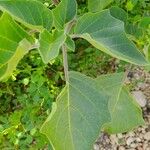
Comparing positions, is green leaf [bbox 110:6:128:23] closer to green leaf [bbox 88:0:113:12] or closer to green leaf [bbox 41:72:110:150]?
green leaf [bbox 88:0:113:12]

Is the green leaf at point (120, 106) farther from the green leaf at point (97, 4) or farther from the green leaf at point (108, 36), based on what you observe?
the green leaf at point (108, 36)

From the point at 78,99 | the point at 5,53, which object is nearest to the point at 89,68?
the point at 78,99

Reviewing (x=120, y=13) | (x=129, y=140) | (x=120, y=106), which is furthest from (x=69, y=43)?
(x=129, y=140)

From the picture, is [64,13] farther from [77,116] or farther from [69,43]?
[77,116]

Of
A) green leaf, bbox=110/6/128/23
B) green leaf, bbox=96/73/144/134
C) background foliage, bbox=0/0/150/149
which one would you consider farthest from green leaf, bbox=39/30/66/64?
background foliage, bbox=0/0/150/149

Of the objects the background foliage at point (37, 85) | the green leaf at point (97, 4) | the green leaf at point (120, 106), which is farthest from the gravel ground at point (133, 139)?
the green leaf at point (97, 4)

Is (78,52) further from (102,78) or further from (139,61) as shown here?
(139,61)
